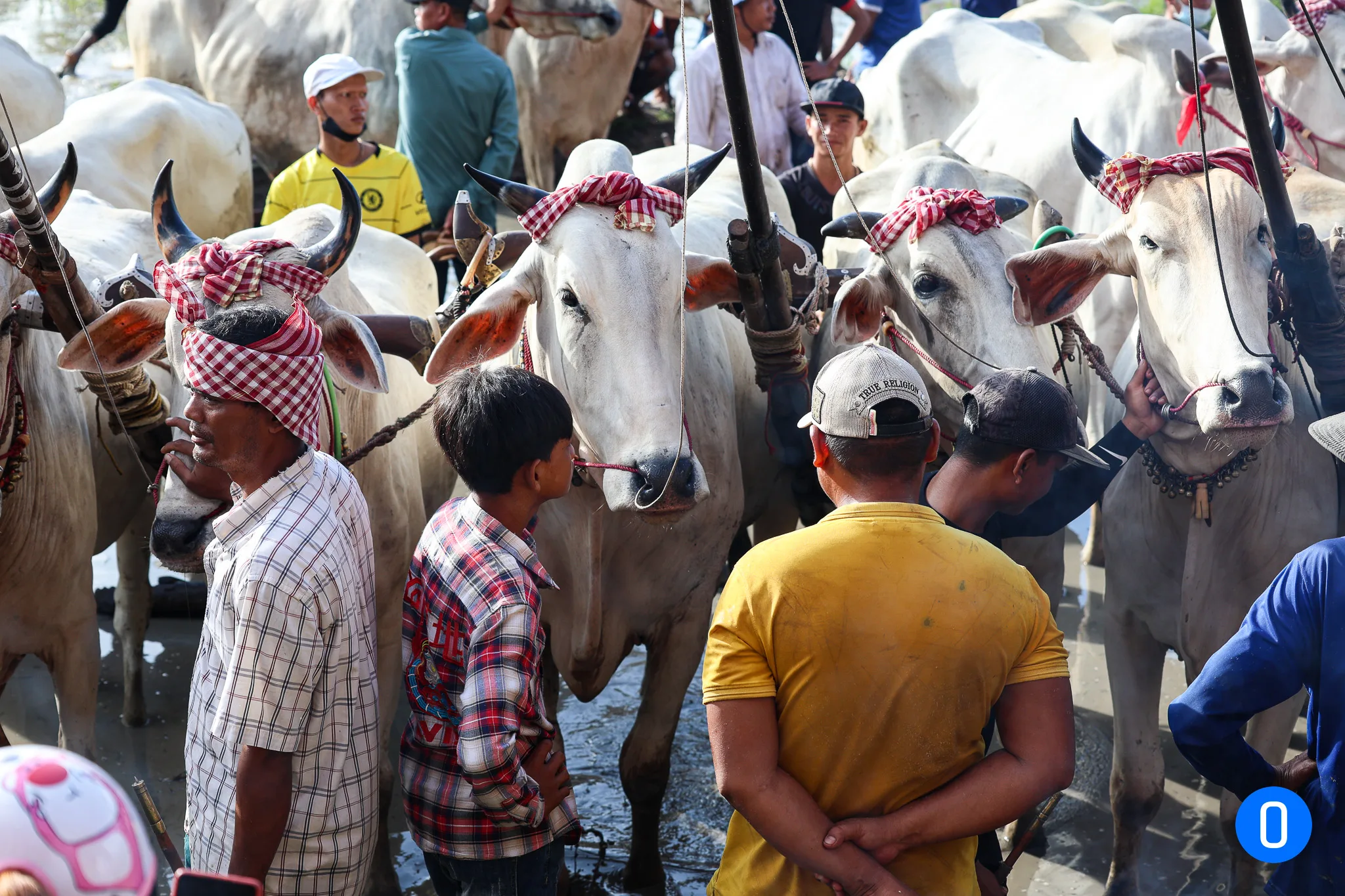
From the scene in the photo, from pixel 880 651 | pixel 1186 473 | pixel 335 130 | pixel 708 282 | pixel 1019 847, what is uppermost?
pixel 880 651

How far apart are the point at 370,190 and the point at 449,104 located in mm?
1133

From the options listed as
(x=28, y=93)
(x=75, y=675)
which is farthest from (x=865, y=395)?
(x=28, y=93)

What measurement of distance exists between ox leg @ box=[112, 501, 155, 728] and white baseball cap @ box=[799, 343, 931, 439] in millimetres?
3722

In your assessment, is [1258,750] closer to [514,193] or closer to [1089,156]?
[1089,156]

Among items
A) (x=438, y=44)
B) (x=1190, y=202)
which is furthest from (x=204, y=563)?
(x=438, y=44)

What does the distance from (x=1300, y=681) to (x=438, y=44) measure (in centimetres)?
607

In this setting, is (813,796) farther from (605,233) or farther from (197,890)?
(605,233)

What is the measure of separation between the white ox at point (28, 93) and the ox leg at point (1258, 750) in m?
7.00

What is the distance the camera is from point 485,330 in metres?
3.66

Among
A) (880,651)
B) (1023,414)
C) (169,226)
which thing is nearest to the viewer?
(880,651)

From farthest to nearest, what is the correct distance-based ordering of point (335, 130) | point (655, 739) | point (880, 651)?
point (335, 130)
point (655, 739)
point (880, 651)

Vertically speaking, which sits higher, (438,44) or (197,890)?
(197,890)

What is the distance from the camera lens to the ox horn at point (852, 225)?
4230 millimetres

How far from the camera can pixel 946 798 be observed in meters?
2.28
